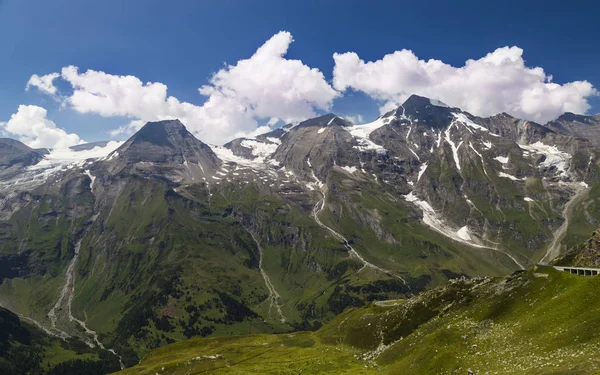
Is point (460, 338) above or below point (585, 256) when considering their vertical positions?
below

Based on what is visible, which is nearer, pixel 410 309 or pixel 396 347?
pixel 396 347

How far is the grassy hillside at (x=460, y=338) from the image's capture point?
204 ft

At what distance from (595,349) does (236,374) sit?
8525 cm

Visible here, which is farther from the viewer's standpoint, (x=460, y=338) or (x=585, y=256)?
(x=585, y=256)

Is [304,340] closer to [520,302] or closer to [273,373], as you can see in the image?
[273,373]

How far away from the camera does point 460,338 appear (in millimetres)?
83188

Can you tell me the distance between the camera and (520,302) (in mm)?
86500

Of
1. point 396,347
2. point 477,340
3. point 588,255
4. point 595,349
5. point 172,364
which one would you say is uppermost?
point 588,255

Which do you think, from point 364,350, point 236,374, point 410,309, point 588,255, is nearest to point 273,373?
point 236,374

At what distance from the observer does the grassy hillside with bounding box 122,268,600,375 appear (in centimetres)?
6203

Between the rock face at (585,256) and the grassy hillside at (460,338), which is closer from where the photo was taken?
the grassy hillside at (460,338)

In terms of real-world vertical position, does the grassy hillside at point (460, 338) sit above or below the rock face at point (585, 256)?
below

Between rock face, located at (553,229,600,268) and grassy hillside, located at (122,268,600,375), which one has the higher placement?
rock face, located at (553,229,600,268)

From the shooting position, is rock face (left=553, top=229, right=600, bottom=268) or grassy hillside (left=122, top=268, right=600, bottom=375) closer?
grassy hillside (left=122, top=268, right=600, bottom=375)
